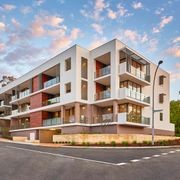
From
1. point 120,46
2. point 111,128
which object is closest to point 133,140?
point 111,128

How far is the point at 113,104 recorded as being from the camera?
32625 millimetres

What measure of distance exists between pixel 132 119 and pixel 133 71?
5877 mm

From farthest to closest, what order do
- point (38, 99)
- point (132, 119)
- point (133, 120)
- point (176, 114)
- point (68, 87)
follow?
point (176, 114) < point (38, 99) < point (68, 87) < point (133, 120) < point (132, 119)

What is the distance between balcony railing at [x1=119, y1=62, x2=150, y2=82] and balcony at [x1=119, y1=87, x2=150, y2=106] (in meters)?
2.16

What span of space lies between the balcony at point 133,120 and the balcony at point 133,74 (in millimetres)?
4568

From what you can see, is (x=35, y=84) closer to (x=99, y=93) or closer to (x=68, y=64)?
(x=68, y=64)

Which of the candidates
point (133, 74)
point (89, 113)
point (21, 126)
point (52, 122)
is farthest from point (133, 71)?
point (21, 126)

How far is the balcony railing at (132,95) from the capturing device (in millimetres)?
31625

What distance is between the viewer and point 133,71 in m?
34.0

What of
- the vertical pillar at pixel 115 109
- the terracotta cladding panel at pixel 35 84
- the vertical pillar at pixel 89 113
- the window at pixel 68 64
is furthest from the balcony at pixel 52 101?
the vertical pillar at pixel 115 109

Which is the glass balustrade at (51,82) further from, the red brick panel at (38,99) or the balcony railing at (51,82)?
the red brick panel at (38,99)

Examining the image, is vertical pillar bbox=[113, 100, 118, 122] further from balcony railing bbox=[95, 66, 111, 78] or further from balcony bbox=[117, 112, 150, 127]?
balcony railing bbox=[95, 66, 111, 78]

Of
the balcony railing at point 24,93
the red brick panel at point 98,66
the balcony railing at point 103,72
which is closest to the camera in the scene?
the balcony railing at point 103,72

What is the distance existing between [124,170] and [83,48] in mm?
25463
